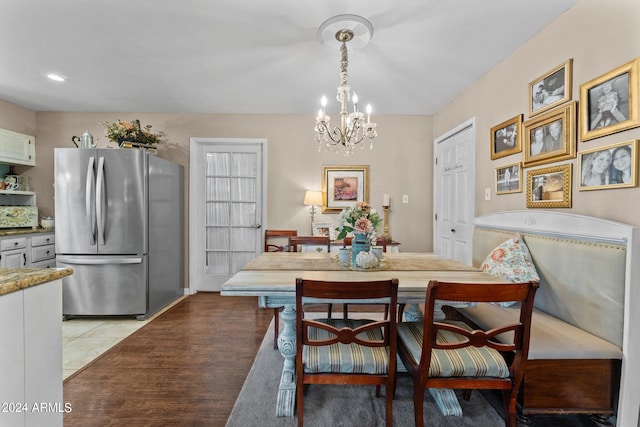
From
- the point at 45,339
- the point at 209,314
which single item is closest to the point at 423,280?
the point at 45,339

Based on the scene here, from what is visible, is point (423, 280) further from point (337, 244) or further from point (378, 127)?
point (378, 127)

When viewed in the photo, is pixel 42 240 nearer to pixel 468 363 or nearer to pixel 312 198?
pixel 312 198

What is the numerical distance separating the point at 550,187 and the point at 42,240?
5039 mm

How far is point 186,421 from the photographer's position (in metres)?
1.61

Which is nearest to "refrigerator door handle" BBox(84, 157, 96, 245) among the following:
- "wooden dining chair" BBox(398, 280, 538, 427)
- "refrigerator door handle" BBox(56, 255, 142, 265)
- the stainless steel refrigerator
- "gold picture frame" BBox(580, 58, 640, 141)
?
the stainless steel refrigerator

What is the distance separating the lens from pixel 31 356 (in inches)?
40.8

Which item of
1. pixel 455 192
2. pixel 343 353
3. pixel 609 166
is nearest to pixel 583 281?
pixel 609 166

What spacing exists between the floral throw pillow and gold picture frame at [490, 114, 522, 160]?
75 centimetres

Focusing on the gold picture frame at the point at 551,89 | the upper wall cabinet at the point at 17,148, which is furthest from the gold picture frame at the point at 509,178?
the upper wall cabinet at the point at 17,148

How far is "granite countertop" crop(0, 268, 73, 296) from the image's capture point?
0.94 m

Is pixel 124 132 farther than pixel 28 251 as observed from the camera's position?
Yes

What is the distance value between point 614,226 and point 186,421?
2.51 meters

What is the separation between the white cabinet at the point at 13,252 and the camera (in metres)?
2.91

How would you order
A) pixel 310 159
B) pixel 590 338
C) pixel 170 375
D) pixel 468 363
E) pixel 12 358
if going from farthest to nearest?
pixel 310 159
pixel 170 375
pixel 590 338
pixel 468 363
pixel 12 358
